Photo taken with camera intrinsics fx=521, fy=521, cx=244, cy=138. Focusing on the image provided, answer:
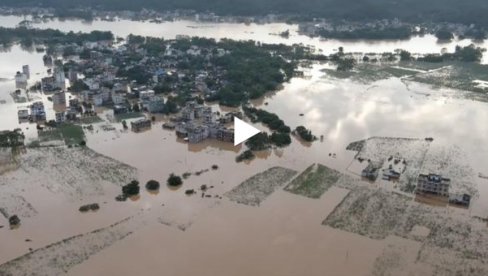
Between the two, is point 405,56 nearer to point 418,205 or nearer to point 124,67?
point 124,67

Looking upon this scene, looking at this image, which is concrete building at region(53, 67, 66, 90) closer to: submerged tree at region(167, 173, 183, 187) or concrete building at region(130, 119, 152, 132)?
concrete building at region(130, 119, 152, 132)

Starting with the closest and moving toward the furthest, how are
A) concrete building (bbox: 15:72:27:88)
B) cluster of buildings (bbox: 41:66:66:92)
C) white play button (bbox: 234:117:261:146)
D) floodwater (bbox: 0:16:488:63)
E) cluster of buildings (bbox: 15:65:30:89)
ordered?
white play button (bbox: 234:117:261:146) < cluster of buildings (bbox: 41:66:66:92) < cluster of buildings (bbox: 15:65:30:89) < concrete building (bbox: 15:72:27:88) < floodwater (bbox: 0:16:488:63)

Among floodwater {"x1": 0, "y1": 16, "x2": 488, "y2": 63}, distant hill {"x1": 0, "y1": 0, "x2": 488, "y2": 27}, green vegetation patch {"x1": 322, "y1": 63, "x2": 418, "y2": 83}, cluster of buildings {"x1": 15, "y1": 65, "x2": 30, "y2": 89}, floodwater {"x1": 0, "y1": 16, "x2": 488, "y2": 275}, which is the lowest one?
floodwater {"x1": 0, "y1": 16, "x2": 488, "y2": 275}

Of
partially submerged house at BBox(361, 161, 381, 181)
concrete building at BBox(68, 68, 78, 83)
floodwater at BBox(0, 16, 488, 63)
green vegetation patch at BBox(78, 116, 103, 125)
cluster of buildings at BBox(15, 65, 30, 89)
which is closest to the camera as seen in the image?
partially submerged house at BBox(361, 161, 381, 181)

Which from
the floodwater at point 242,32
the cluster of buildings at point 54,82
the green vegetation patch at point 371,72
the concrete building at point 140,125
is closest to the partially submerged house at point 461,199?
the concrete building at point 140,125

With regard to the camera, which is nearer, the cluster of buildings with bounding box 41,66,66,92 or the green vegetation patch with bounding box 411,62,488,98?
the cluster of buildings with bounding box 41,66,66,92

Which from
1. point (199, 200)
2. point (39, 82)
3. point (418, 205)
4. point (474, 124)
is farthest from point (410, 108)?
point (39, 82)

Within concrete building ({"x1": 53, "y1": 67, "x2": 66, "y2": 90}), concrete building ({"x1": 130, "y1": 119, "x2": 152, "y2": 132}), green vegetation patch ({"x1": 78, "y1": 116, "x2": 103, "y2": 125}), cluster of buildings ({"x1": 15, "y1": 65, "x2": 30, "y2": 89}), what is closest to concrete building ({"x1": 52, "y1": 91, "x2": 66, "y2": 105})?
green vegetation patch ({"x1": 78, "y1": 116, "x2": 103, "y2": 125})

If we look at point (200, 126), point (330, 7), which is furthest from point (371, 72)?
point (330, 7)
